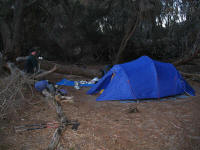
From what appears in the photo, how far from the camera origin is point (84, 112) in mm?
4914

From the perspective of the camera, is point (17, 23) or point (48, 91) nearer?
point (48, 91)

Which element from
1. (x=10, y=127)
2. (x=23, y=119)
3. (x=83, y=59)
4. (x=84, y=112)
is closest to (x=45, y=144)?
(x=10, y=127)

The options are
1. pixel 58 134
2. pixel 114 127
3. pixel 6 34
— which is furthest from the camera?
pixel 6 34

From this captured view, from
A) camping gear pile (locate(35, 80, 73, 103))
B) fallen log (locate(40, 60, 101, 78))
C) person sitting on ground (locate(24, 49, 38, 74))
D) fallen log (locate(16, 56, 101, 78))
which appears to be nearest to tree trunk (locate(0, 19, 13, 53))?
fallen log (locate(16, 56, 101, 78))

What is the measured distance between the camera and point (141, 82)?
618cm

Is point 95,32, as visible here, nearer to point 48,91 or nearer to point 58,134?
point 48,91

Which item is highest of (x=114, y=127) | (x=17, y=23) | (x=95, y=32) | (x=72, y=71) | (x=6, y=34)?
(x=17, y=23)

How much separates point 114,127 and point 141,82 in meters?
2.56

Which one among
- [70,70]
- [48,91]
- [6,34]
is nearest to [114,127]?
[48,91]

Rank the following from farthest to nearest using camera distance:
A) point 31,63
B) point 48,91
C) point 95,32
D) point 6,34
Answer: point 95,32
point 6,34
point 31,63
point 48,91

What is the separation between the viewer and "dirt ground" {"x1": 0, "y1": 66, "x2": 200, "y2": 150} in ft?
10.5

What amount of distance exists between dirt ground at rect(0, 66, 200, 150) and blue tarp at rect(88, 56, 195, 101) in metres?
0.40

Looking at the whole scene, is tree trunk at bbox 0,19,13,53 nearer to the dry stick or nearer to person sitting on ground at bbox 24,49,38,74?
person sitting on ground at bbox 24,49,38,74

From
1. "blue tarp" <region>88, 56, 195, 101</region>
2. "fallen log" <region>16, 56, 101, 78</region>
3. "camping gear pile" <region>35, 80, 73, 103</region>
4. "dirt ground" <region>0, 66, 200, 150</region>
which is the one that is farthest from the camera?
"fallen log" <region>16, 56, 101, 78</region>
